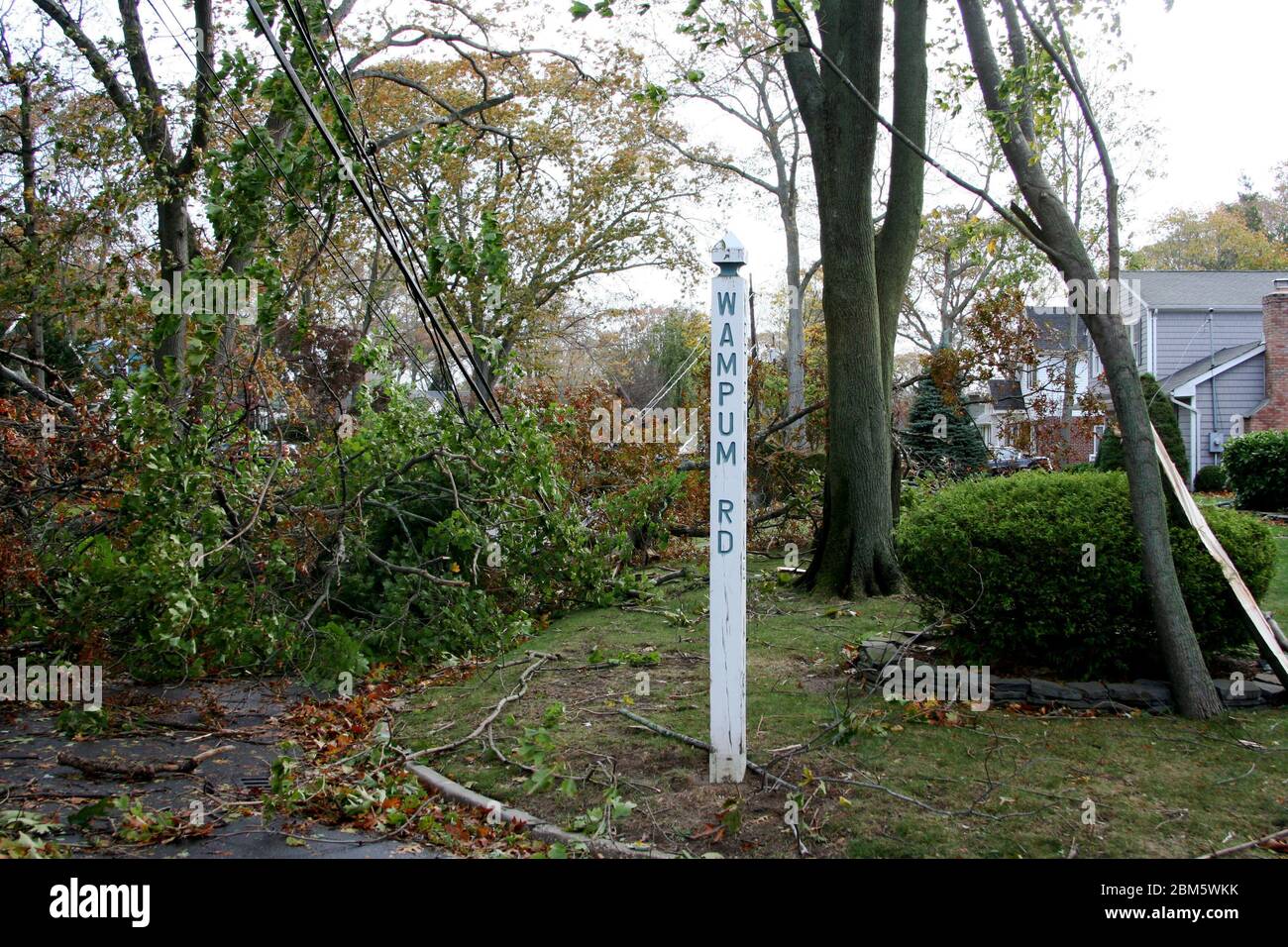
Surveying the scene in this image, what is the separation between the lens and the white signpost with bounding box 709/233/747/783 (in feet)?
16.8

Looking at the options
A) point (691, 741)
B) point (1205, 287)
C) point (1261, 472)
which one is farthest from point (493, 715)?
point (1205, 287)

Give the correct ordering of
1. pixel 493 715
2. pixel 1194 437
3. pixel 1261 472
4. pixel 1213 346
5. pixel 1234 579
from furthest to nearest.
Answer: pixel 1213 346 → pixel 1194 437 → pixel 1261 472 → pixel 493 715 → pixel 1234 579

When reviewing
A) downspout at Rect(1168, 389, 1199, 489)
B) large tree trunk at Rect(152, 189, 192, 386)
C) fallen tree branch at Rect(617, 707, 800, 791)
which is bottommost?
fallen tree branch at Rect(617, 707, 800, 791)

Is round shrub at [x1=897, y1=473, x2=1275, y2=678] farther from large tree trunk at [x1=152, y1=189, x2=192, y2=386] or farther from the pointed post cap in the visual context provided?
large tree trunk at [x1=152, y1=189, x2=192, y2=386]

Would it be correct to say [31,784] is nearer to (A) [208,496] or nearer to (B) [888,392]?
(A) [208,496]

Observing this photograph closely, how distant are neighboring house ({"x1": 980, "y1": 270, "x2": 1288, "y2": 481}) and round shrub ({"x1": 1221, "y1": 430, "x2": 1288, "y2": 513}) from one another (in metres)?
8.21

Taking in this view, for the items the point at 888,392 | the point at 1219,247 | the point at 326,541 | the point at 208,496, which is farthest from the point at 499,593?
the point at 1219,247

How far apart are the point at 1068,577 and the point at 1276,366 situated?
2684 centimetres

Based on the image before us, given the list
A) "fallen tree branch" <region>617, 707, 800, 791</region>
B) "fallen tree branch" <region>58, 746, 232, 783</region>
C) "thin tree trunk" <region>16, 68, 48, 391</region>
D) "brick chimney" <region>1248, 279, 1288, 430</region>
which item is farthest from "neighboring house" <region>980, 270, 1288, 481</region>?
"fallen tree branch" <region>58, 746, 232, 783</region>

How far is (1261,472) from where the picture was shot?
19.5 metres

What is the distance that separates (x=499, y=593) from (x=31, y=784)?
515 centimetres

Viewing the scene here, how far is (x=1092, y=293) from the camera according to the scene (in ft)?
21.0

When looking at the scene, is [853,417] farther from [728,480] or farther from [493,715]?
[728,480]

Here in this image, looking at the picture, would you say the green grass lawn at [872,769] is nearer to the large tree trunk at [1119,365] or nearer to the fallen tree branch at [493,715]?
the fallen tree branch at [493,715]
